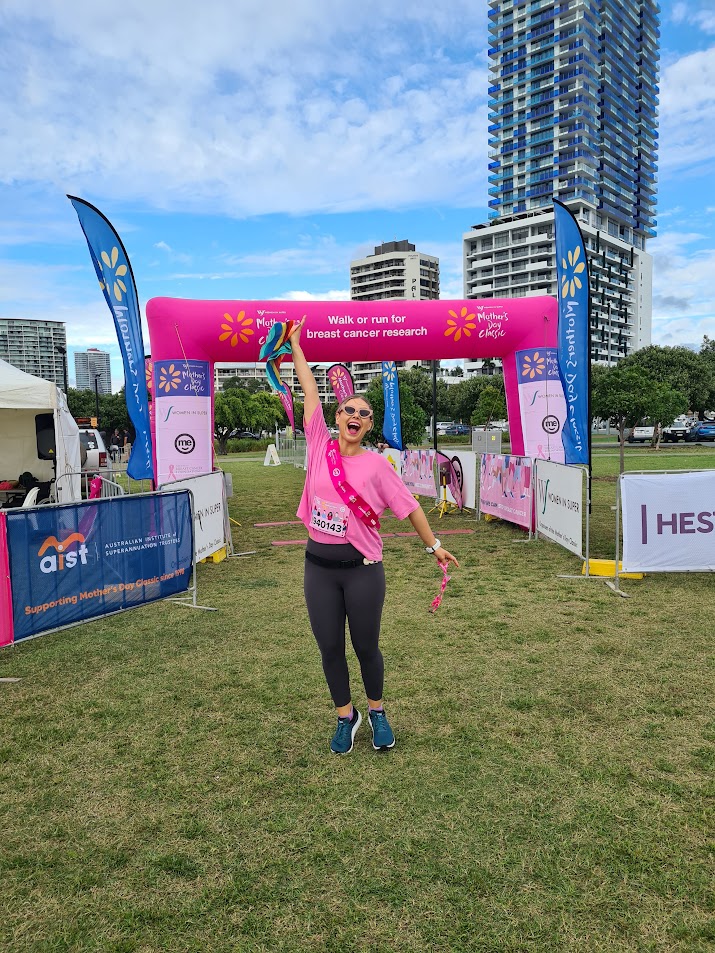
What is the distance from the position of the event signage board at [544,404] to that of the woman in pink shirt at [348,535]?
822 cm

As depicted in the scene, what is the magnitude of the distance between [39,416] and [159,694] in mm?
9103

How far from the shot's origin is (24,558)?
5055 mm

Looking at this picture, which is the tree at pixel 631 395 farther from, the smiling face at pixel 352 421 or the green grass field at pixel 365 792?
the smiling face at pixel 352 421

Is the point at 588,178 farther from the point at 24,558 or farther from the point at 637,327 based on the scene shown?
the point at 24,558

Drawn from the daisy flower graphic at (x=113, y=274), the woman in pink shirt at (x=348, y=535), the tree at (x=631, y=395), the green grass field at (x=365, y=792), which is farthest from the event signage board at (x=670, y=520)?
the tree at (x=631, y=395)

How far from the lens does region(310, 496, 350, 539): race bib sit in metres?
3.32

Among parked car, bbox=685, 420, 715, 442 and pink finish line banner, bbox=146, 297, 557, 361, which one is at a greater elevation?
pink finish line banner, bbox=146, 297, 557, 361

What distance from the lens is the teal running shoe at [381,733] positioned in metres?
3.57

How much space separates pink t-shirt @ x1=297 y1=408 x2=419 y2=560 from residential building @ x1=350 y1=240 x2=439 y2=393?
13683 centimetres

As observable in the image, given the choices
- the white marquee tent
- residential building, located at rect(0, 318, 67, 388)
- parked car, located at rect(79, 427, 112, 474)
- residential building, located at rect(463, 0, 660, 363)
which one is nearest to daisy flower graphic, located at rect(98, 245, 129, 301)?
the white marquee tent

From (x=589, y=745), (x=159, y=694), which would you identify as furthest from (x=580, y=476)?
(x=159, y=694)

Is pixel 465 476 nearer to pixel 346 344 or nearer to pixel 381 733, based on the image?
pixel 346 344

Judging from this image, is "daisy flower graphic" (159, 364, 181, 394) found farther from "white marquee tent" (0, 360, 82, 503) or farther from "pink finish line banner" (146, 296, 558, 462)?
"white marquee tent" (0, 360, 82, 503)

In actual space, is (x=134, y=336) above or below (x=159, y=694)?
above
